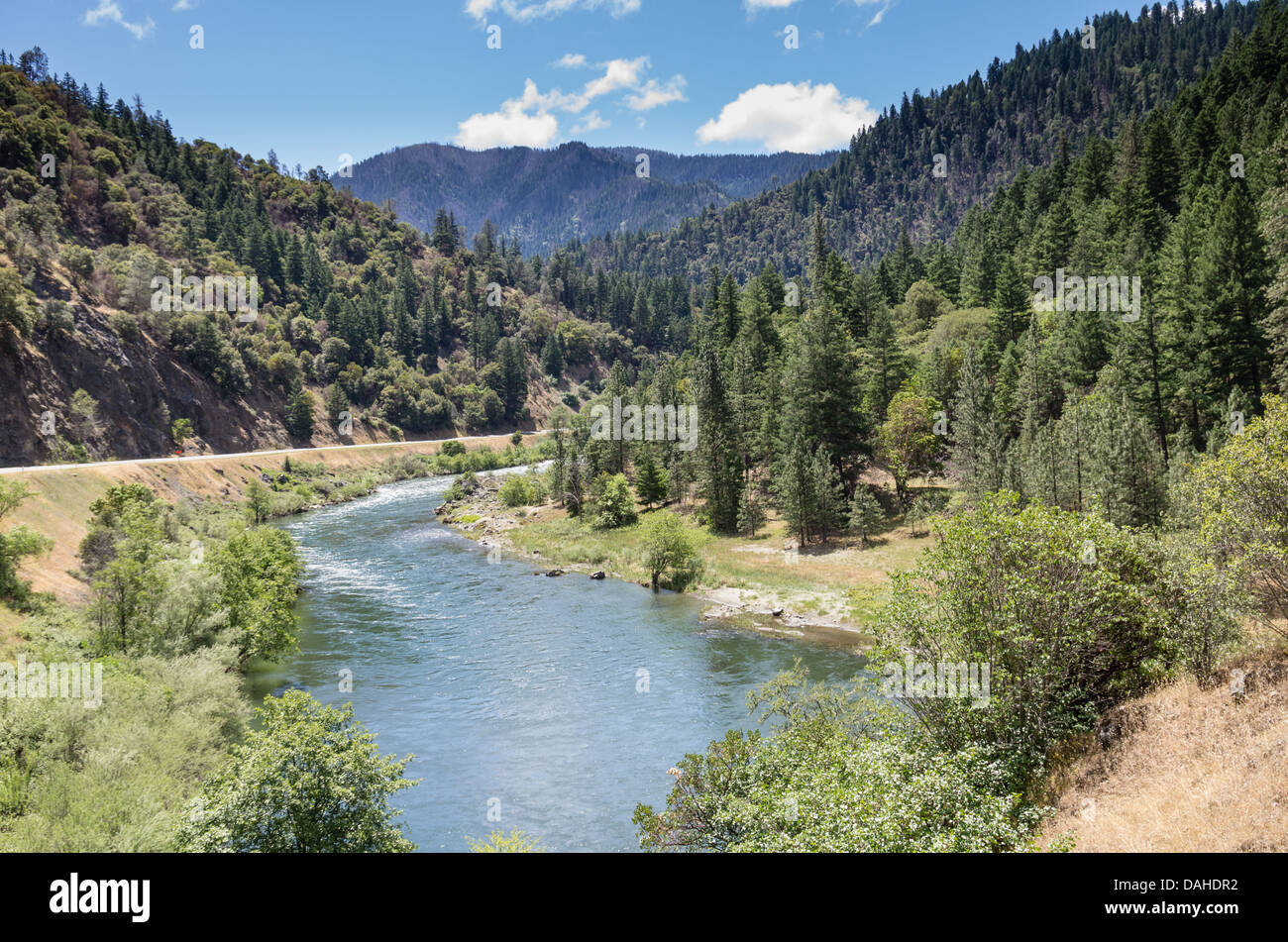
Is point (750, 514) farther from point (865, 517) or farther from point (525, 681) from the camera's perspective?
point (525, 681)

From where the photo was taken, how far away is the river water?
92.4 feet

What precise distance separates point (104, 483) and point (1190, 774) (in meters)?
77.6

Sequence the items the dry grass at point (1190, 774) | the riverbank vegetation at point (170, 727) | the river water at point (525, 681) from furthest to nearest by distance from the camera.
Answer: the river water at point (525, 681), the riverbank vegetation at point (170, 727), the dry grass at point (1190, 774)

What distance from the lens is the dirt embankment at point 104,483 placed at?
140 feet

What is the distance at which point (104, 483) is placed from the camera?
6425 centimetres

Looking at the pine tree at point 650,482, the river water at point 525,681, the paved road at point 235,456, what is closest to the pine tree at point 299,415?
the paved road at point 235,456

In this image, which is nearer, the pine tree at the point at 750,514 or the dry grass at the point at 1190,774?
the dry grass at the point at 1190,774

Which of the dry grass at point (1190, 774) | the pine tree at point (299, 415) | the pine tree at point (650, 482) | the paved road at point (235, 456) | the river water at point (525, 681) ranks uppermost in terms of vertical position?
the pine tree at point (299, 415)

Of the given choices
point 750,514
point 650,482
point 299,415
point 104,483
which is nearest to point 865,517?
point 750,514

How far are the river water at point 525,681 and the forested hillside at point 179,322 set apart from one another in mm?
49802

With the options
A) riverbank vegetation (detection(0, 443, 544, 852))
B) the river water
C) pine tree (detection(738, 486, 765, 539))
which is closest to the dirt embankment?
riverbank vegetation (detection(0, 443, 544, 852))

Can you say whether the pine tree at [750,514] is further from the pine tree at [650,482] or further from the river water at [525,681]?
the river water at [525,681]

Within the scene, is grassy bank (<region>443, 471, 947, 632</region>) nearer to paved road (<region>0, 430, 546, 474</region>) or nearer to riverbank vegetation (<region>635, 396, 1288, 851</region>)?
riverbank vegetation (<region>635, 396, 1288, 851</region>)
